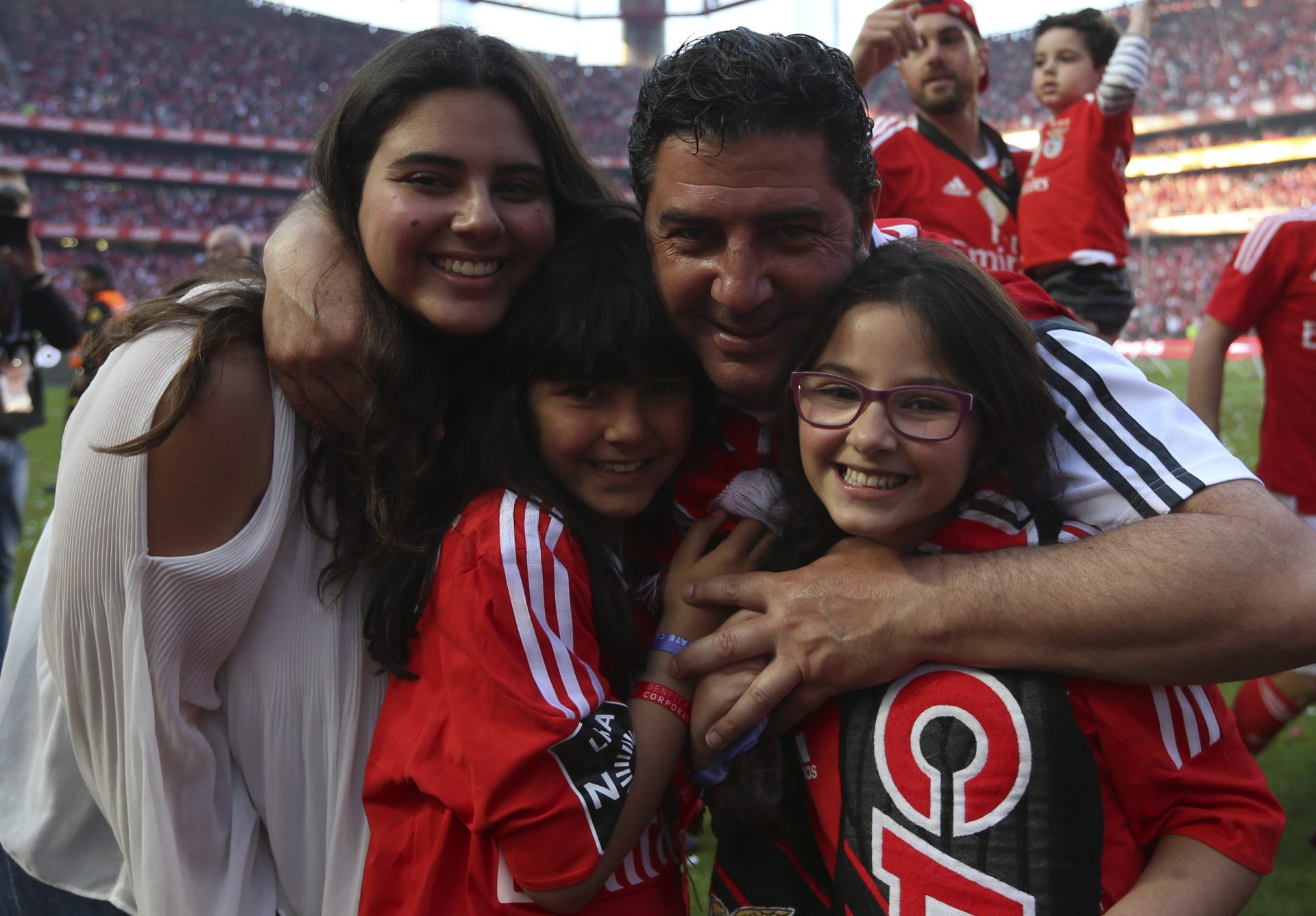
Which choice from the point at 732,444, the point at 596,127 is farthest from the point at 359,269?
the point at 596,127

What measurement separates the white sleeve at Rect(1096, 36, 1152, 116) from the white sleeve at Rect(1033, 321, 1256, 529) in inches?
129

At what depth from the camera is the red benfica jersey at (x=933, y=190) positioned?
14.8ft

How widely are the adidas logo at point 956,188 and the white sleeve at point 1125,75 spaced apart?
0.86 metres

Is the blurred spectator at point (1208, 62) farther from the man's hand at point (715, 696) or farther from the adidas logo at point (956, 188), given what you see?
the man's hand at point (715, 696)

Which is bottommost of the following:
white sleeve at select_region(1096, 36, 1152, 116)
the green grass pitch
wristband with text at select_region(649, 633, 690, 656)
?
the green grass pitch

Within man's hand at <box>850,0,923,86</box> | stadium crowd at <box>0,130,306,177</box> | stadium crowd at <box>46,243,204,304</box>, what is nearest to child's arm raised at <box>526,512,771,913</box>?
man's hand at <box>850,0,923,86</box>

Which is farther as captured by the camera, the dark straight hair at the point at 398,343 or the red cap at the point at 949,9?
the red cap at the point at 949,9

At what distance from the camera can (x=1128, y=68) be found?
4594 millimetres

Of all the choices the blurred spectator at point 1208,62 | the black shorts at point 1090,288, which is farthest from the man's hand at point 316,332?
the blurred spectator at point 1208,62

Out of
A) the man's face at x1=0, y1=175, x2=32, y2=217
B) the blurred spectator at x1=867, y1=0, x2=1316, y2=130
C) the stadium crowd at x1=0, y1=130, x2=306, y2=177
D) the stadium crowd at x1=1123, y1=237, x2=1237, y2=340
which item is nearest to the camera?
the man's face at x1=0, y1=175, x2=32, y2=217

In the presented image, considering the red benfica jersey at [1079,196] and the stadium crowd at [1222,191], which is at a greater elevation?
the stadium crowd at [1222,191]

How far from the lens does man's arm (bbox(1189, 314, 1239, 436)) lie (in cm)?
452

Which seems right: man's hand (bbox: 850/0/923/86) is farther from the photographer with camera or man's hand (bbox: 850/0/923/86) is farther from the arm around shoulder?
the photographer with camera

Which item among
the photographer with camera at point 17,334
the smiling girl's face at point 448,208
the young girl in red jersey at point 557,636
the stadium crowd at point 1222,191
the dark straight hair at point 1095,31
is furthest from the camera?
the stadium crowd at point 1222,191
